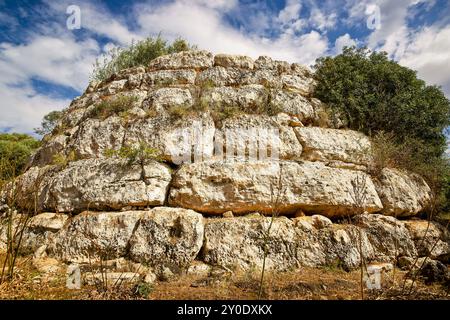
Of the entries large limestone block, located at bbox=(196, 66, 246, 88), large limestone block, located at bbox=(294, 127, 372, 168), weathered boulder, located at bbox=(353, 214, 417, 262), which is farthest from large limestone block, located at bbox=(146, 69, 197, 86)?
weathered boulder, located at bbox=(353, 214, 417, 262)

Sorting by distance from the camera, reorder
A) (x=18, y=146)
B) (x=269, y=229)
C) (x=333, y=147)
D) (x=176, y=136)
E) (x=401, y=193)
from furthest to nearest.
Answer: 1. (x=18, y=146)
2. (x=333, y=147)
3. (x=176, y=136)
4. (x=401, y=193)
5. (x=269, y=229)

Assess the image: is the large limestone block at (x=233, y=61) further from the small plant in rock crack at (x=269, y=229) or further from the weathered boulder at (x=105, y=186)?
the small plant in rock crack at (x=269, y=229)

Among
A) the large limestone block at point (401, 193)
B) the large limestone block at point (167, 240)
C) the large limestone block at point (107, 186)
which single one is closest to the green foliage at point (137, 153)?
the large limestone block at point (107, 186)

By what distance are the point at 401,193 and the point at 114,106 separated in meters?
9.72

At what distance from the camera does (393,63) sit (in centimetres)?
979

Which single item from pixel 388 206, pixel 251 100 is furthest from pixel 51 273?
pixel 388 206

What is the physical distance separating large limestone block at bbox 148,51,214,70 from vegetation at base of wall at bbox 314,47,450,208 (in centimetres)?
473

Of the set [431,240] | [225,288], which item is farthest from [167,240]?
[431,240]

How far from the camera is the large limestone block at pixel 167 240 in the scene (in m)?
5.63

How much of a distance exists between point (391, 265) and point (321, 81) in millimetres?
7124

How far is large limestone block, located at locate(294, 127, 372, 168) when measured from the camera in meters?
7.71

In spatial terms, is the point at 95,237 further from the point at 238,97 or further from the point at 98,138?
the point at 238,97

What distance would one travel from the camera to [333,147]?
7863 millimetres

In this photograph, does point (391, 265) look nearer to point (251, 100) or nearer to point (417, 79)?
point (251, 100)
